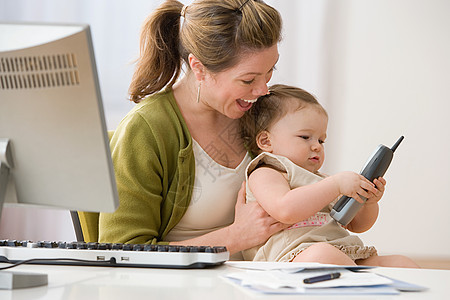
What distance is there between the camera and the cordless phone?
1.39m

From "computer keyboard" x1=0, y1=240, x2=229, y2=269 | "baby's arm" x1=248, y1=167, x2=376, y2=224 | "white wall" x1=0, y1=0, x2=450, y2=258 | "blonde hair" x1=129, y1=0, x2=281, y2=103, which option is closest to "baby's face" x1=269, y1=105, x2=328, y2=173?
"baby's arm" x1=248, y1=167, x2=376, y2=224

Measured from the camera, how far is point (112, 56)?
3045 millimetres

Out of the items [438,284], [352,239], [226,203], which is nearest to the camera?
[438,284]

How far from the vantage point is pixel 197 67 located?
168cm

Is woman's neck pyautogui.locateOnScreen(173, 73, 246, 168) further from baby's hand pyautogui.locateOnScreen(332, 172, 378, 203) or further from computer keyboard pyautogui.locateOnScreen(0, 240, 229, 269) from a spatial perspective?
computer keyboard pyautogui.locateOnScreen(0, 240, 229, 269)

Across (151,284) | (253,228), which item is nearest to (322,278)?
(151,284)

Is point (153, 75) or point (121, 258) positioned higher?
point (153, 75)

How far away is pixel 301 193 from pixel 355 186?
14 centimetres

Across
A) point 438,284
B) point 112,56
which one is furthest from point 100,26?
point 438,284

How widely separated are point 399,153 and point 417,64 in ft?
1.52

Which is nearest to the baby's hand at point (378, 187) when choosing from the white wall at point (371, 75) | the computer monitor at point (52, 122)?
the computer monitor at point (52, 122)

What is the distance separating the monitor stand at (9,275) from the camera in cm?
81

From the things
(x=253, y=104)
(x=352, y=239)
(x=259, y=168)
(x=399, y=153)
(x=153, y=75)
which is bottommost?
(x=399, y=153)

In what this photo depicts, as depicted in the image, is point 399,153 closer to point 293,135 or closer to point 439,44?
point 439,44
